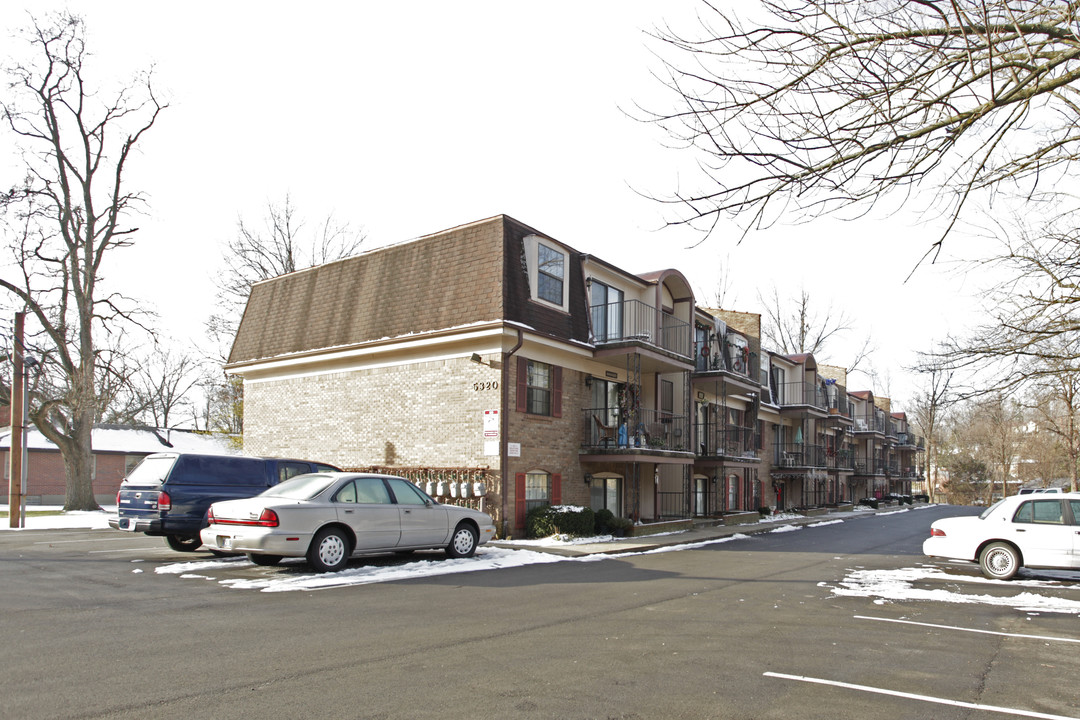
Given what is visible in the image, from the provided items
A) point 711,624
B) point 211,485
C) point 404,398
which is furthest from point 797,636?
point 404,398

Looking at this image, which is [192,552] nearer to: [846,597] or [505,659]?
[505,659]

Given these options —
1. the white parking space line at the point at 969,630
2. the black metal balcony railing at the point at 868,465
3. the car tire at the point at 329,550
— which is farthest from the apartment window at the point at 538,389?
the black metal balcony railing at the point at 868,465

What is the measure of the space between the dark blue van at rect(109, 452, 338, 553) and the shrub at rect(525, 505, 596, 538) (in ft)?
23.0

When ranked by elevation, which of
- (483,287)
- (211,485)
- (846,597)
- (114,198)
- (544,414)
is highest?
(114,198)

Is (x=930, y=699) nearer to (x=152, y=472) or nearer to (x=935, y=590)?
(x=935, y=590)

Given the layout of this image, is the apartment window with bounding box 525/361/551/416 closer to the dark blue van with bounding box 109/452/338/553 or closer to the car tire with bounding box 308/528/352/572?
the dark blue van with bounding box 109/452/338/553

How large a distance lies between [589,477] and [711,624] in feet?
43.6

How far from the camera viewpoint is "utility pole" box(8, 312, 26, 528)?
20.2m

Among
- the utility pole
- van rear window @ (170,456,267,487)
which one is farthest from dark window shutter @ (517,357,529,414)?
the utility pole

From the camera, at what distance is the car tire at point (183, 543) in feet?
48.2

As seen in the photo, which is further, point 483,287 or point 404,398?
point 404,398

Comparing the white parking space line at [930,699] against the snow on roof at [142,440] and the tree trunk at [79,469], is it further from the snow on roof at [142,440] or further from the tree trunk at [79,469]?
the snow on roof at [142,440]

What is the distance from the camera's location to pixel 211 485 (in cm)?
1420

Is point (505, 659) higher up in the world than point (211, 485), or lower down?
lower down
